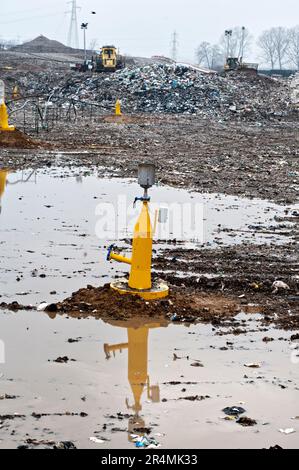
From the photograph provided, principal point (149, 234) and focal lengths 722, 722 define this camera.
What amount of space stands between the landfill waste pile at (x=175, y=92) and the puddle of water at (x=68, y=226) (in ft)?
80.8

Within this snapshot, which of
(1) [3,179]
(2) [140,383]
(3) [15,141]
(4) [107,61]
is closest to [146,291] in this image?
(2) [140,383]

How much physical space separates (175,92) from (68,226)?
33.6 meters

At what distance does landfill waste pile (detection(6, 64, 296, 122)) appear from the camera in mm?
40147

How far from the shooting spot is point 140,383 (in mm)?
5129

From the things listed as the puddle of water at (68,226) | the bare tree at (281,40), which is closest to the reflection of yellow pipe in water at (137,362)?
the puddle of water at (68,226)

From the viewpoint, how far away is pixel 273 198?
13.3 m

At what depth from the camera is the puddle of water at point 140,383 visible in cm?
435

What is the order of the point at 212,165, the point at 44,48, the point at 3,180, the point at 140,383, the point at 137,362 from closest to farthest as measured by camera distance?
the point at 140,383
the point at 137,362
the point at 3,180
the point at 212,165
the point at 44,48

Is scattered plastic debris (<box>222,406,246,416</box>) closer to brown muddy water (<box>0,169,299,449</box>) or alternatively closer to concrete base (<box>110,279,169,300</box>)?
brown muddy water (<box>0,169,299,449</box>)

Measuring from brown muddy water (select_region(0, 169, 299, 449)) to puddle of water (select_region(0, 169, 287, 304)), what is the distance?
0.04 meters

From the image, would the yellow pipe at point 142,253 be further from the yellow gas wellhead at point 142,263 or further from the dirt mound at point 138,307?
the dirt mound at point 138,307

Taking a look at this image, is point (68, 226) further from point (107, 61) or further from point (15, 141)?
point (107, 61)
